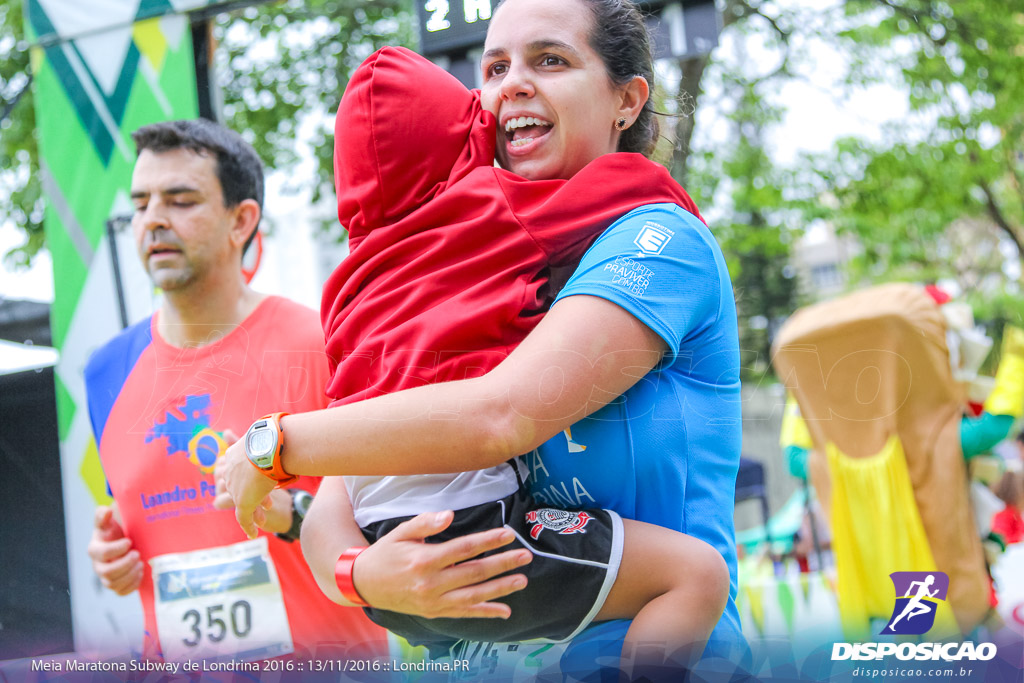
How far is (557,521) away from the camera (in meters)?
1.04

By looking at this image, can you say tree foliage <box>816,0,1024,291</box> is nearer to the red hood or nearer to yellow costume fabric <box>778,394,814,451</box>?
yellow costume fabric <box>778,394,814,451</box>

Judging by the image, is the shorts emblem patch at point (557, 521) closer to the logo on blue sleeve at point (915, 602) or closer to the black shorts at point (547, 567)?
the black shorts at point (547, 567)

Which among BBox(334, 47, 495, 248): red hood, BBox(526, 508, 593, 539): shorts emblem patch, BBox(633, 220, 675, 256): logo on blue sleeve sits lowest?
BBox(526, 508, 593, 539): shorts emblem patch

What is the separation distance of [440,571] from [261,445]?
0.25m

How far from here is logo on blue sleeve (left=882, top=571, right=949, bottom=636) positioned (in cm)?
121

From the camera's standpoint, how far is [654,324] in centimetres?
96

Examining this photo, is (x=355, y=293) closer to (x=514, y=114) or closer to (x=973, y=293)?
(x=514, y=114)

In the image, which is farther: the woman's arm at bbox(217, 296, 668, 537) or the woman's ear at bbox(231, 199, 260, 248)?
the woman's ear at bbox(231, 199, 260, 248)

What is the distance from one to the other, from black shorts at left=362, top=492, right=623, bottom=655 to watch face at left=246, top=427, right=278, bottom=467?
19 centimetres

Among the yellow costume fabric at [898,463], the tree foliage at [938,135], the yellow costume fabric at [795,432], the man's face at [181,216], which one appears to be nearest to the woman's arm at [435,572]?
the man's face at [181,216]

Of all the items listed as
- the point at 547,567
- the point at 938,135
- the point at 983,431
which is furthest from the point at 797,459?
the point at 547,567

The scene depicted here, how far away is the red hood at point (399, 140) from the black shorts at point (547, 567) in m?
0.40

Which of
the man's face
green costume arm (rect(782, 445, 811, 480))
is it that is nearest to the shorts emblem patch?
the man's face

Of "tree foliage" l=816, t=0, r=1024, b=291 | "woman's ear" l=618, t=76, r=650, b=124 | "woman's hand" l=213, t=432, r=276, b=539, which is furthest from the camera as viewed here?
"tree foliage" l=816, t=0, r=1024, b=291
